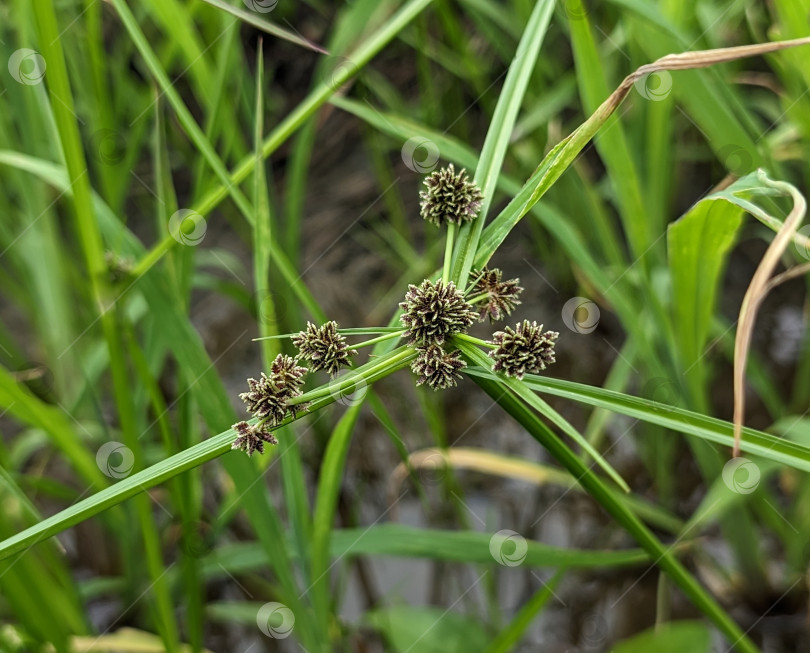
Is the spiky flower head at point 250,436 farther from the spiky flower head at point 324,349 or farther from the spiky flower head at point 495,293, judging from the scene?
the spiky flower head at point 495,293

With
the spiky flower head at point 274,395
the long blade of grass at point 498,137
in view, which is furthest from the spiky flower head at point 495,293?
the spiky flower head at point 274,395

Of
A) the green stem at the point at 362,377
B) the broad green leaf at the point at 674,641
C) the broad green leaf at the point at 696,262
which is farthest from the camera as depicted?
the broad green leaf at the point at 674,641

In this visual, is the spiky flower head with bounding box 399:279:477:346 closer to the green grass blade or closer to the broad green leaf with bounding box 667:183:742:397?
the green grass blade

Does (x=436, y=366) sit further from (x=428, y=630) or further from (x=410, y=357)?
(x=428, y=630)

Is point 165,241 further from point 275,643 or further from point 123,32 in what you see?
point 123,32

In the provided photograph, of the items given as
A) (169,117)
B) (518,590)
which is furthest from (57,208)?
(518,590)

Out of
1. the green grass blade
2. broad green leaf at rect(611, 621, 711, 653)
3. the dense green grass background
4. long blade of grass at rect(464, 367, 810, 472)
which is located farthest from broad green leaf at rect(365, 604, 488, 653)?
long blade of grass at rect(464, 367, 810, 472)
